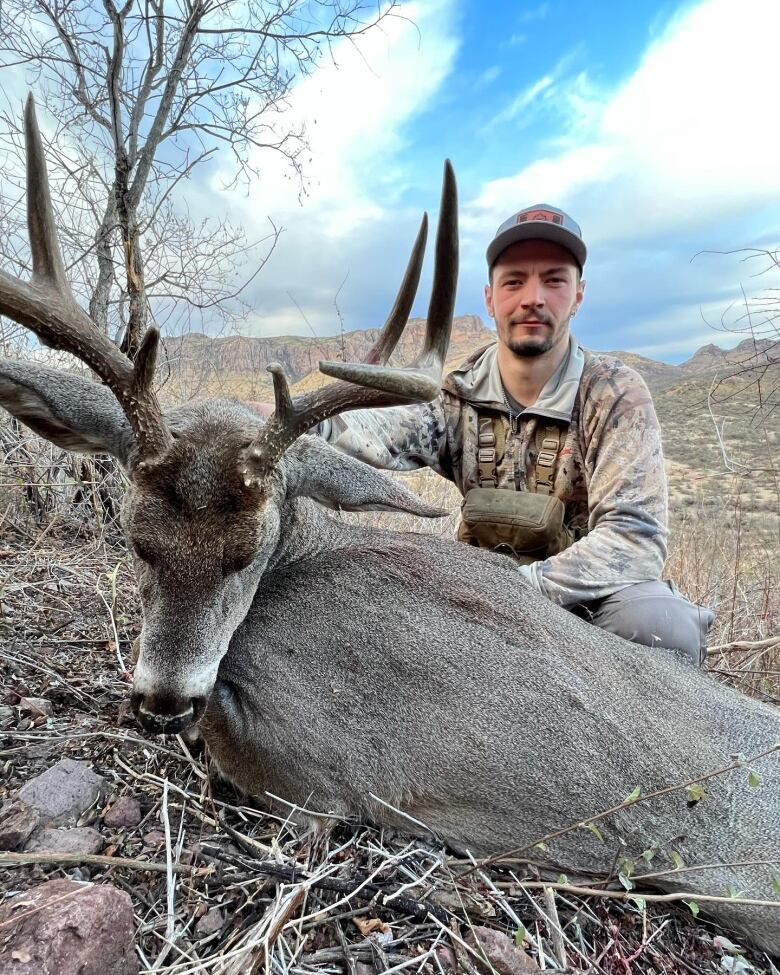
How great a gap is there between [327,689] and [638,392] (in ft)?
10.4

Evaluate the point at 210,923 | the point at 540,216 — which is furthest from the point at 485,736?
the point at 540,216

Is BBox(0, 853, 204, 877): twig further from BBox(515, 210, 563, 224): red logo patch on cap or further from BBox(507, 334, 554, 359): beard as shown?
BBox(515, 210, 563, 224): red logo patch on cap

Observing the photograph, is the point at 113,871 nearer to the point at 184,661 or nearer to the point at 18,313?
the point at 184,661

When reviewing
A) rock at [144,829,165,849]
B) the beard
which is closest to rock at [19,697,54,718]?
rock at [144,829,165,849]

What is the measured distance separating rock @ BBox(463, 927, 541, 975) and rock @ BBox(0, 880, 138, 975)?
3.59ft

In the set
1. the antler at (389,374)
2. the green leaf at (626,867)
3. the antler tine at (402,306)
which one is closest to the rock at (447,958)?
the green leaf at (626,867)

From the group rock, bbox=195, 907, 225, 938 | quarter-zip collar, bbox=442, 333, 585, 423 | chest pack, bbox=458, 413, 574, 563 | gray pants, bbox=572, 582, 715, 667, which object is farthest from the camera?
quarter-zip collar, bbox=442, 333, 585, 423

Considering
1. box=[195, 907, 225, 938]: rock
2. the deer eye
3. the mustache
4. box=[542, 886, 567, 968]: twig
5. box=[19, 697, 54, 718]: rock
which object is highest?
the mustache

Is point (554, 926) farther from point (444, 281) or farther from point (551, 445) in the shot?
point (551, 445)

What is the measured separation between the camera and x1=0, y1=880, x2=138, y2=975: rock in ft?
5.56

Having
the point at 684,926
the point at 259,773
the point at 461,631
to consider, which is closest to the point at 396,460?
the point at 461,631

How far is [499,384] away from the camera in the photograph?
5301 mm

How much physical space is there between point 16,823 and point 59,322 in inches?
76.5

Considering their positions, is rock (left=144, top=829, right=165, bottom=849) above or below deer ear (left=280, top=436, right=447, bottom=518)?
below
